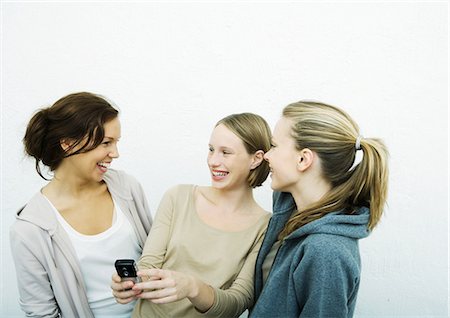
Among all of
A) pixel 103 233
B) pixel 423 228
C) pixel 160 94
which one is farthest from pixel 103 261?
pixel 423 228

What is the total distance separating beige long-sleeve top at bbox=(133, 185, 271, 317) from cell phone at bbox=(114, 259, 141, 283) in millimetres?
145

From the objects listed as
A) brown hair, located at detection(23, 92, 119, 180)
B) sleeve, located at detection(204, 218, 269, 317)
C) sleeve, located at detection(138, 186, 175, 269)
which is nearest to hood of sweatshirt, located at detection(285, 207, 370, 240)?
sleeve, located at detection(204, 218, 269, 317)

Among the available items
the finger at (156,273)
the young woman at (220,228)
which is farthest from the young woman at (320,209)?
the finger at (156,273)

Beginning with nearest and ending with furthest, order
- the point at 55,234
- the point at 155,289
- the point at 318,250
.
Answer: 1. the point at 318,250
2. the point at 155,289
3. the point at 55,234

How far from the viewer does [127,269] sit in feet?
5.11

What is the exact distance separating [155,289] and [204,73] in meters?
1.46

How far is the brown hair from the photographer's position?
1.81 meters

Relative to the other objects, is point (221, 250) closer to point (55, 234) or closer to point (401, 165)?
point (55, 234)

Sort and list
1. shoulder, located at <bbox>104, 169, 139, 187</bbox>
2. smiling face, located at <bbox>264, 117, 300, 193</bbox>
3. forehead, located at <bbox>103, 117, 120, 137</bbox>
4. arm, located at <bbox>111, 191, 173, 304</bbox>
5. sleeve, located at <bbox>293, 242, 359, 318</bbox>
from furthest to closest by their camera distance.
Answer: shoulder, located at <bbox>104, 169, 139, 187</bbox>, forehead, located at <bbox>103, 117, 120, 137</bbox>, arm, located at <bbox>111, 191, 173, 304</bbox>, smiling face, located at <bbox>264, 117, 300, 193</bbox>, sleeve, located at <bbox>293, 242, 359, 318</bbox>

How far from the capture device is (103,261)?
1.87 m

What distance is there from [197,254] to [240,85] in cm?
121

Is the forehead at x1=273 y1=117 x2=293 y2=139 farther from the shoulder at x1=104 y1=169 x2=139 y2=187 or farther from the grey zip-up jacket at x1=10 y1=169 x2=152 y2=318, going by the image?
the grey zip-up jacket at x1=10 y1=169 x2=152 y2=318

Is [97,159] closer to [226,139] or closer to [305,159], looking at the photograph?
[226,139]

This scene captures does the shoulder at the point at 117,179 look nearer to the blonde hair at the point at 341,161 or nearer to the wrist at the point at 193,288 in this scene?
the wrist at the point at 193,288
